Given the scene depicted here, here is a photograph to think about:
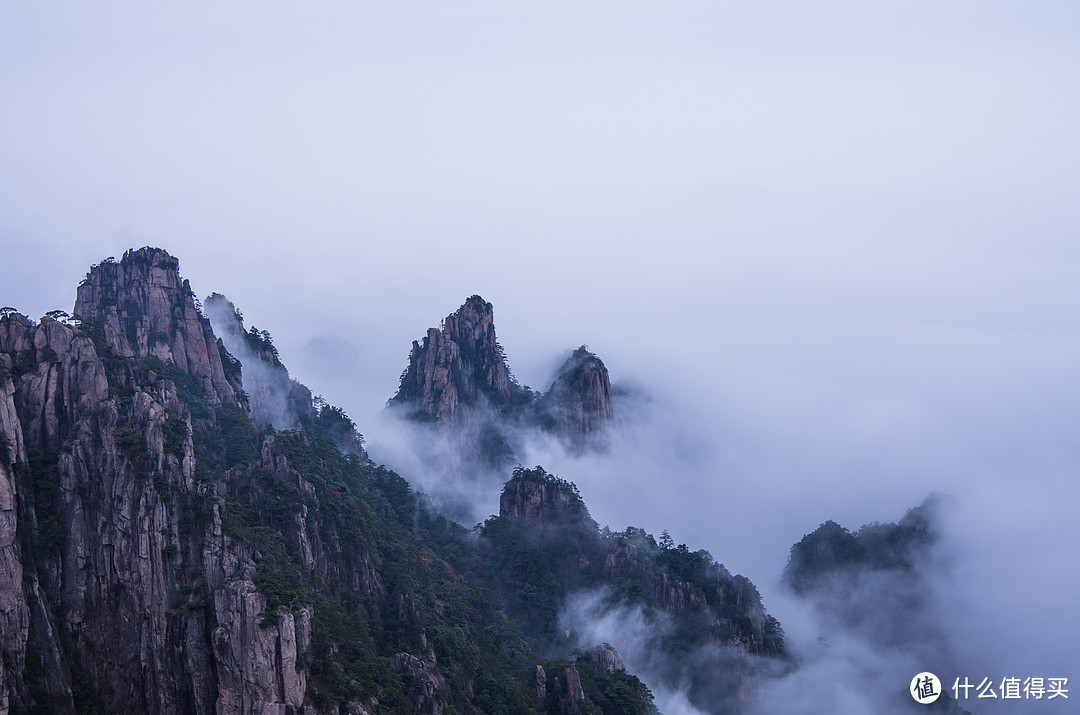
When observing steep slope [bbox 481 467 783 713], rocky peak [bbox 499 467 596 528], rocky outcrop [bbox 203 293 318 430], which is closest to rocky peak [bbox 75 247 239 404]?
rocky outcrop [bbox 203 293 318 430]

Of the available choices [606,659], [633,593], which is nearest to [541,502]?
[633,593]

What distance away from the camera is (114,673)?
2625 inches

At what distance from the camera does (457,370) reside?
151m

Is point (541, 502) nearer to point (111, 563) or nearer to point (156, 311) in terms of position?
point (156, 311)

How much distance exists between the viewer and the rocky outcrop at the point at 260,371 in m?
127

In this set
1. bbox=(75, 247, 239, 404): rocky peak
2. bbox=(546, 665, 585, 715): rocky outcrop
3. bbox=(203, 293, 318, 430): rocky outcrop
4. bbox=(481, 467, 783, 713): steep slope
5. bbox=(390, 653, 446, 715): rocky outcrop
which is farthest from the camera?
bbox=(203, 293, 318, 430): rocky outcrop

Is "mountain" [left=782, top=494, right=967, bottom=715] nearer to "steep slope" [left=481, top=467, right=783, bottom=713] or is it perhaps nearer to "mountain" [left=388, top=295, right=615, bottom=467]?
"steep slope" [left=481, top=467, right=783, bottom=713]

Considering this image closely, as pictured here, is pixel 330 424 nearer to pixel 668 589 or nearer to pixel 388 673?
pixel 668 589

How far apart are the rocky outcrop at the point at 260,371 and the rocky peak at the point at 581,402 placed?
3662 centimetres

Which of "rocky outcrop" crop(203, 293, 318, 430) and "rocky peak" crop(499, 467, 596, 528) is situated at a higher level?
"rocky outcrop" crop(203, 293, 318, 430)

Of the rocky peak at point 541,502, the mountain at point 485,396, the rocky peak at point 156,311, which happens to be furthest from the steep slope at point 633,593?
the rocky peak at point 156,311

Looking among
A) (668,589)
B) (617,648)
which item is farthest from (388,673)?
(668,589)

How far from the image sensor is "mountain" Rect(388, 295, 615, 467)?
150 metres

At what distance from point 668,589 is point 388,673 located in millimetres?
46566
